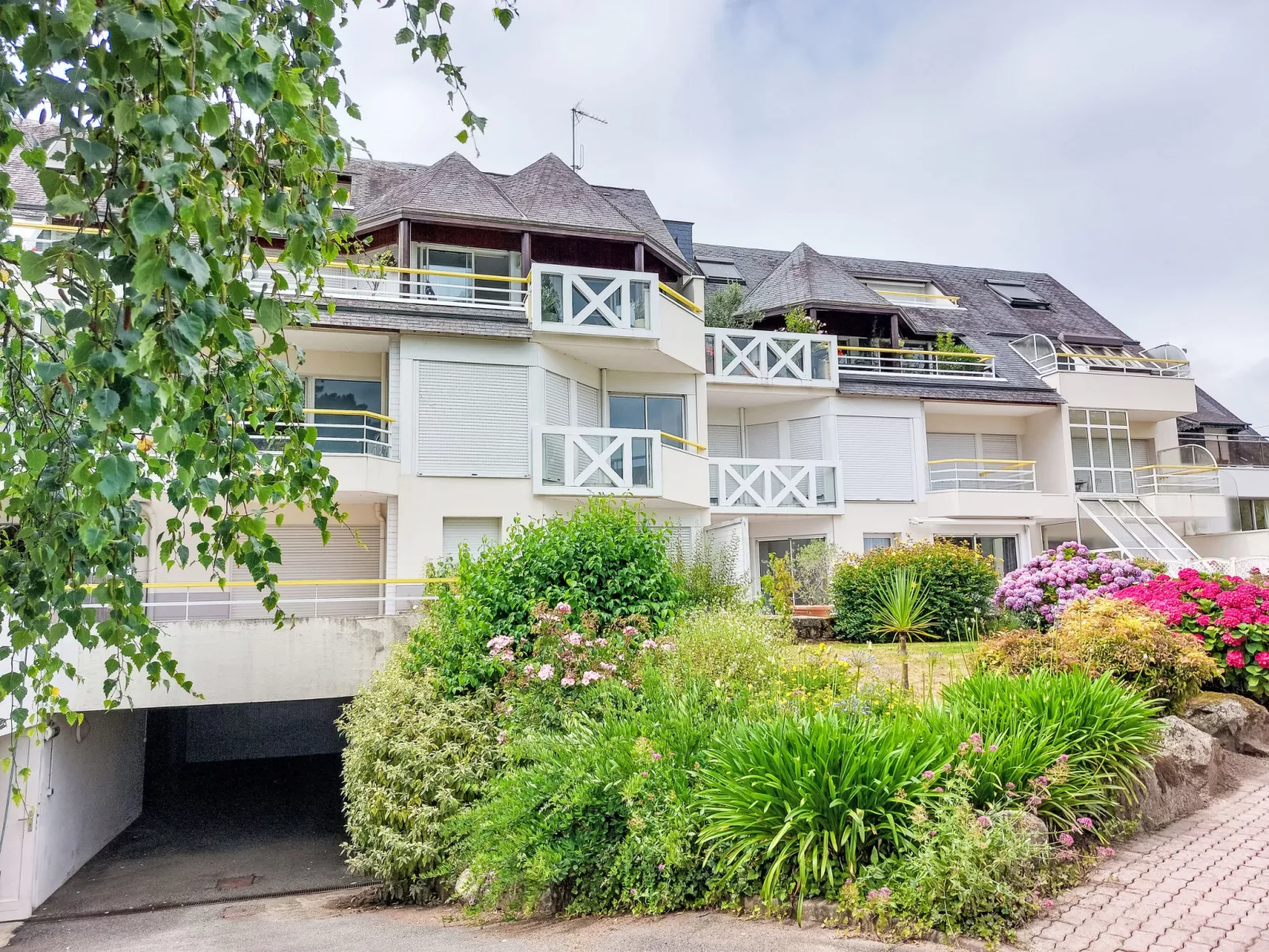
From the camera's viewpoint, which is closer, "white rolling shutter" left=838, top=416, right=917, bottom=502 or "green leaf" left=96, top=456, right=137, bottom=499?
"green leaf" left=96, top=456, right=137, bottom=499

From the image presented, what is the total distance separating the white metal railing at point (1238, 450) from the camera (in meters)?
29.3

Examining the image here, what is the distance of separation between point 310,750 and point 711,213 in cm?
2029

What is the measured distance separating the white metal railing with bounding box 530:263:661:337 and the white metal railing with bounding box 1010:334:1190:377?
548 inches

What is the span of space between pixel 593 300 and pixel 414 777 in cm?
1063

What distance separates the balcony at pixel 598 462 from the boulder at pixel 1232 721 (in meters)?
9.95

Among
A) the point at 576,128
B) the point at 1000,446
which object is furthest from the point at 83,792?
the point at 1000,446

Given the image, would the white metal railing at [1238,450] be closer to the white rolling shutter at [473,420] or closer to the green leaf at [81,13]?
the white rolling shutter at [473,420]

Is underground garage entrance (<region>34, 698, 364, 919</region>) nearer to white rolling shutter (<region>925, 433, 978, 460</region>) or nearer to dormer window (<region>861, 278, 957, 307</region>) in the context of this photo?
white rolling shutter (<region>925, 433, 978, 460</region>)

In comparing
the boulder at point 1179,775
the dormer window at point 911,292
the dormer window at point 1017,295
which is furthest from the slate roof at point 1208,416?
the boulder at point 1179,775

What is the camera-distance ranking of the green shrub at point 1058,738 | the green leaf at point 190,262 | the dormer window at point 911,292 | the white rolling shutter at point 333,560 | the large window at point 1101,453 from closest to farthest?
the green leaf at point 190,262
the green shrub at point 1058,738
the white rolling shutter at point 333,560
the large window at point 1101,453
the dormer window at point 911,292

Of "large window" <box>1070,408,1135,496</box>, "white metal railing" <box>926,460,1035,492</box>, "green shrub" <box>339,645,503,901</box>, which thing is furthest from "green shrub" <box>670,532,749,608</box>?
"large window" <box>1070,408,1135,496</box>

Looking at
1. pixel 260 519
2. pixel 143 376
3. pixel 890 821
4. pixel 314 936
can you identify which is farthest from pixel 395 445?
pixel 143 376

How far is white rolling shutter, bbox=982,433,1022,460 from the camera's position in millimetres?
26062

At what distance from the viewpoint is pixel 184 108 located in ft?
Answer: 6.14
